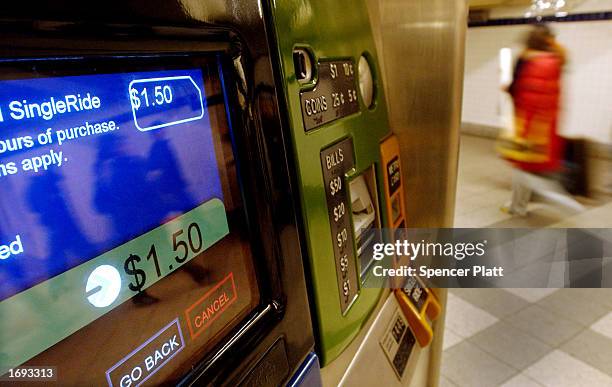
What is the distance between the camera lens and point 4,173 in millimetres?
368

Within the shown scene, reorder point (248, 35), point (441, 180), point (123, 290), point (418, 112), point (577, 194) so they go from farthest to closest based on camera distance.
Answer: point (577, 194) < point (441, 180) < point (418, 112) < point (248, 35) < point (123, 290)

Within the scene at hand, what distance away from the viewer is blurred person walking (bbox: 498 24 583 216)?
133 inches

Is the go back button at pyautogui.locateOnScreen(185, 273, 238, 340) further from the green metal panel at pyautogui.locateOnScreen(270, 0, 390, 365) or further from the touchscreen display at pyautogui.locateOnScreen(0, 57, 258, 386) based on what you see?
the green metal panel at pyautogui.locateOnScreen(270, 0, 390, 365)

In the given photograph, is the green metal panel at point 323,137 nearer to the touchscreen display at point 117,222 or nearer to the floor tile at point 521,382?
the touchscreen display at point 117,222

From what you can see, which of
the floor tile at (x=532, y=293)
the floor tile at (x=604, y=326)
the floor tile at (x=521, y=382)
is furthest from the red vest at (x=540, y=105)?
the floor tile at (x=521, y=382)

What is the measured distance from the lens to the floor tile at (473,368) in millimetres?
2316

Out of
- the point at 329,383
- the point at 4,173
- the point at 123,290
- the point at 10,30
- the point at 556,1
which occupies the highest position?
the point at 556,1

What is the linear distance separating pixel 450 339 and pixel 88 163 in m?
2.58

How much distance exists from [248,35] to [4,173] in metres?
0.33

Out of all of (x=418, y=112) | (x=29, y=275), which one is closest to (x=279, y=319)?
(x=29, y=275)

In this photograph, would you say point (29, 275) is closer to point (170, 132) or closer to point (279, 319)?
point (170, 132)

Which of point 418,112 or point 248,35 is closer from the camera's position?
point 248,35

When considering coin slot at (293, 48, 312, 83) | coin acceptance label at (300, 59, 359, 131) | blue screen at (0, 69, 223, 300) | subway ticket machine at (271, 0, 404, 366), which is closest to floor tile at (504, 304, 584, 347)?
subway ticket machine at (271, 0, 404, 366)

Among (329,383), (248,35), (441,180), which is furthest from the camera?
(441,180)
